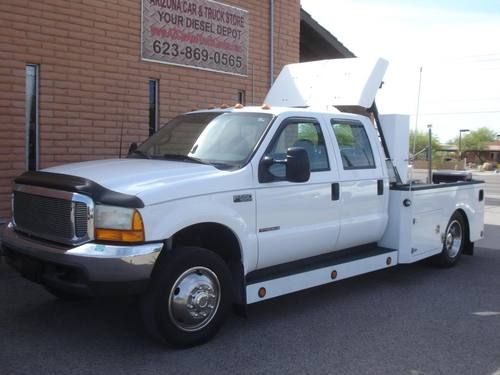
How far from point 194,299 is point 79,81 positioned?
465 cm

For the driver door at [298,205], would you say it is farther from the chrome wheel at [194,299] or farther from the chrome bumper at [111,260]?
the chrome bumper at [111,260]

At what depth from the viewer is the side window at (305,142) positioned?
222 inches

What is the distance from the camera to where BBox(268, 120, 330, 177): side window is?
5.64 meters

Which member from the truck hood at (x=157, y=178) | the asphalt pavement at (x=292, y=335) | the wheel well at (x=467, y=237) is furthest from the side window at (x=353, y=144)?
the wheel well at (x=467, y=237)

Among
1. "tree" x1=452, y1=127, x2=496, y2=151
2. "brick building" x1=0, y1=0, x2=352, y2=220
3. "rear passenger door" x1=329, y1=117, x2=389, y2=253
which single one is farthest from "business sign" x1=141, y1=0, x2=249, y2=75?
"tree" x1=452, y1=127, x2=496, y2=151

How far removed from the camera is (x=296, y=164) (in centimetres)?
521

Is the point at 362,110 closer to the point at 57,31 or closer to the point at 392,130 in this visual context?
the point at 392,130

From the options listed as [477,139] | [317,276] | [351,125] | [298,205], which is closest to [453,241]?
[351,125]

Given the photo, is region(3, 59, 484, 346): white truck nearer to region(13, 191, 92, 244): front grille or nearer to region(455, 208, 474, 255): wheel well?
region(13, 191, 92, 244): front grille

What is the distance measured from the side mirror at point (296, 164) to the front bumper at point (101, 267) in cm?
140

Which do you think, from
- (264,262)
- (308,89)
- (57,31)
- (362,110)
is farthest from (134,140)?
(264,262)

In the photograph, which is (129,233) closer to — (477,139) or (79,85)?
(79,85)

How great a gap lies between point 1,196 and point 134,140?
2221 mm

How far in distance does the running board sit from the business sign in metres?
4.69
